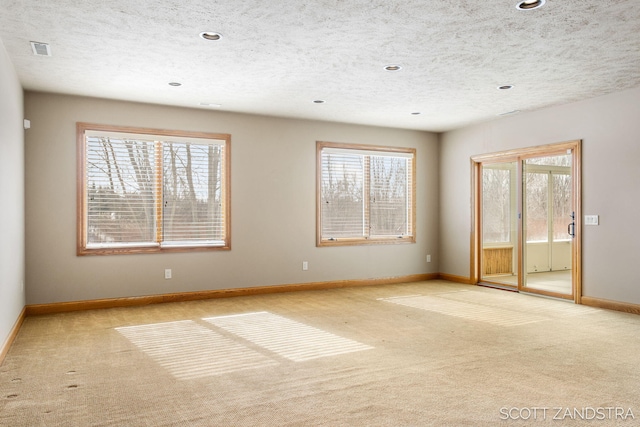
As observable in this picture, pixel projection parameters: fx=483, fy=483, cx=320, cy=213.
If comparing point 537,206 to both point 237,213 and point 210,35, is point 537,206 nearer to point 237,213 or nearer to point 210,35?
point 237,213

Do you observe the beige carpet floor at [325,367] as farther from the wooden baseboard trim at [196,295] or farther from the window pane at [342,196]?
the window pane at [342,196]

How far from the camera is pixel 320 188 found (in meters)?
7.50

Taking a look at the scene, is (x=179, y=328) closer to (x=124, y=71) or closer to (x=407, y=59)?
(x=124, y=71)

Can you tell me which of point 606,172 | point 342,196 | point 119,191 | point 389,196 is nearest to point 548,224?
point 606,172

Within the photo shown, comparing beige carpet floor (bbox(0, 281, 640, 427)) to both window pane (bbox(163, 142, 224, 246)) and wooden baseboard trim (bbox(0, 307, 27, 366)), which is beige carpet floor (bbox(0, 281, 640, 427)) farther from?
window pane (bbox(163, 142, 224, 246))

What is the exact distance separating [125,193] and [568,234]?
580 centimetres

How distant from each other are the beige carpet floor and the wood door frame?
0.74m

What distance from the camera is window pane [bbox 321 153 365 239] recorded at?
7.58m

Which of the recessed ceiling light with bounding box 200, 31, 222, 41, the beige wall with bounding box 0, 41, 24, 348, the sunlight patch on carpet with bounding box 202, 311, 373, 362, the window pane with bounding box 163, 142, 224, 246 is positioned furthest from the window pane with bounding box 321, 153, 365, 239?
the beige wall with bounding box 0, 41, 24, 348

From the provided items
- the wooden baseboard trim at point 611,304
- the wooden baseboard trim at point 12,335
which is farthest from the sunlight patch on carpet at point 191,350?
the wooden baseboard trim at point 611,304

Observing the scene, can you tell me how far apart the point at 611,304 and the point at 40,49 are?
260 inches

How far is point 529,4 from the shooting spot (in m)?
3.30

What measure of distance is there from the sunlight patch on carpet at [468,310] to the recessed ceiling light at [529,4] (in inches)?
122

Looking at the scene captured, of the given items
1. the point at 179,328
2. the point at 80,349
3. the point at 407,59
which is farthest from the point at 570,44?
the point at 80,349
